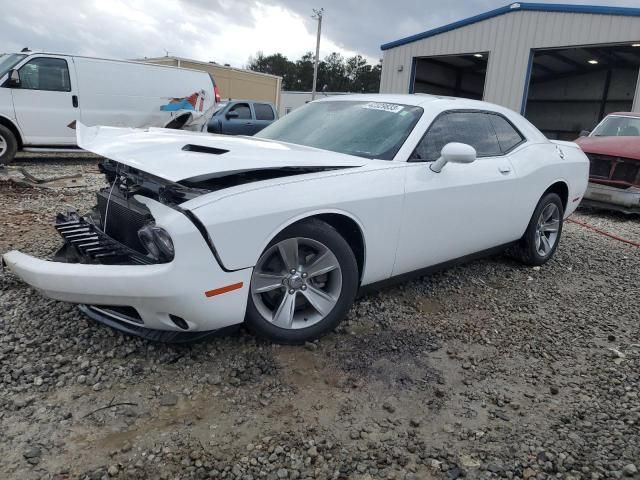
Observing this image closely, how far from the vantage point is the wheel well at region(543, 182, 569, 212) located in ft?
15.9

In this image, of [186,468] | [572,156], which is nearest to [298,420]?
[186,468]

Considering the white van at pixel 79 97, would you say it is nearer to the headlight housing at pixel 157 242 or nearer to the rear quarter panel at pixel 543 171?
the headlight housing at pixel 157 242

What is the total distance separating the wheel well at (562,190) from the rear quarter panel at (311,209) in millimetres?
2386

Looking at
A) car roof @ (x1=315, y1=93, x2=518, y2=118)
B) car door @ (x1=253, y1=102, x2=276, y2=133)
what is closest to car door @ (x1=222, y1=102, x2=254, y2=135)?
car door @ (x1=253, y1=102, x2=276, y2=133)

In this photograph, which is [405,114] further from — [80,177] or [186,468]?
[80,177]

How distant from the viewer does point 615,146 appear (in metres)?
8.20

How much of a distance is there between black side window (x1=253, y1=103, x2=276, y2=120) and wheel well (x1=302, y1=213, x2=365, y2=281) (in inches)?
434

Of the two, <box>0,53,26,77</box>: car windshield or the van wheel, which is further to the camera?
<box>0,53,26,77</box>: car windshield

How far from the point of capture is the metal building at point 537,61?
519 inches

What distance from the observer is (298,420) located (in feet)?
7.51

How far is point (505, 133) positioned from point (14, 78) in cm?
872

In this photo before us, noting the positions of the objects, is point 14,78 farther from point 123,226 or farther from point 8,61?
point 123,226

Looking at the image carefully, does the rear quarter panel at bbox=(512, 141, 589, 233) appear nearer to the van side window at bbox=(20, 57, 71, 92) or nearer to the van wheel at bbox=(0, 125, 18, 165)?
the van wheel at bbox=(0, 125, 18, 165)

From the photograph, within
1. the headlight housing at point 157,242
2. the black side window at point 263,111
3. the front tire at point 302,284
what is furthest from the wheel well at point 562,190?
the black side window at point 263,111
